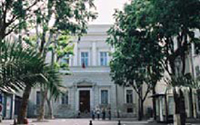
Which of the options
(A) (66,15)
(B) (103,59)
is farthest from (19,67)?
(B) (103,59)

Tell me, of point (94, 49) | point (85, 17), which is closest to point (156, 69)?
point (85, 17)

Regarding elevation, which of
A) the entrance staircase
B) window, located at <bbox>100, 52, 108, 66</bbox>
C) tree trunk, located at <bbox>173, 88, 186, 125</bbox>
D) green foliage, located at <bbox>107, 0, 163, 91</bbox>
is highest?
window, located at <bbox>100, 52, 108, 66</bbox>

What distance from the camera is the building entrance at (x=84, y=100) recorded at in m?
42.4

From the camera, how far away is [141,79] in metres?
30.0

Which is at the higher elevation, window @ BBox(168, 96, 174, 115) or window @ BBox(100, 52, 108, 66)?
window @ BBox(100, 52, 108, 66)

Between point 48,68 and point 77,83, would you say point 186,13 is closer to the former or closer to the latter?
point 48,68

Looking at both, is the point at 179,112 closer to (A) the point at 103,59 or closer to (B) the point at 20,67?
(B) the point at 20,67

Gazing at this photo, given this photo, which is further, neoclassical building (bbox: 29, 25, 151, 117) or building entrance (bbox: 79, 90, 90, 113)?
building entrance (bbox: 79, 90, 90, 113)

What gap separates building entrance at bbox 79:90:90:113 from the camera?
42.4 m

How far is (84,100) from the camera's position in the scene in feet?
140

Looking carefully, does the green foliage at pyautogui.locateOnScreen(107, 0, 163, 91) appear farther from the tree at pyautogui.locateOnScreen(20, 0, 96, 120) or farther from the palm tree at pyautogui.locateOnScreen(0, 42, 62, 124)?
the palm tree at pyautogui.locateOnScreen(0, 42, 62, 124)

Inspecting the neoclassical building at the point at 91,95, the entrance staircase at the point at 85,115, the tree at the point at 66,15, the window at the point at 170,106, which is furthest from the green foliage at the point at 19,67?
the neoclassical building at the point at 91,95

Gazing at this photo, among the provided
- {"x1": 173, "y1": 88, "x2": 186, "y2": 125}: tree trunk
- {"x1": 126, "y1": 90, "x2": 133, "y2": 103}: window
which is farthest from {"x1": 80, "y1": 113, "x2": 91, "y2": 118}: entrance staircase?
{"x1": 173, "y1": 88, "x2": 186, "y2": 125}: tree trunk

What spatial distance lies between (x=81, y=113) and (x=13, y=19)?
2888cm
